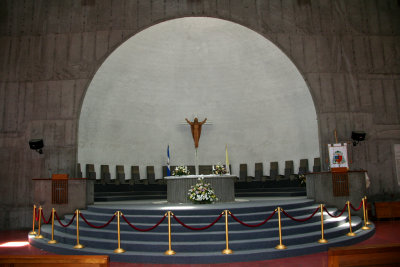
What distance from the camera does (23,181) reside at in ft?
37.6

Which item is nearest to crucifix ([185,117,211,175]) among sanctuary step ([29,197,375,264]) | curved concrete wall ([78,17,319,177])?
curved concrete wall ([78,17,319,177])

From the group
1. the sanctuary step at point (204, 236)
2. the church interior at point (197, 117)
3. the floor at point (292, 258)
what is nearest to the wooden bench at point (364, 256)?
the floor at point (292, 258)

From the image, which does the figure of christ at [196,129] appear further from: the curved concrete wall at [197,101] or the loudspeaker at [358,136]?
the loudspeaker at [358,136]

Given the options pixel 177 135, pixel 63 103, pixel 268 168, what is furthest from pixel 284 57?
pixel 63 103

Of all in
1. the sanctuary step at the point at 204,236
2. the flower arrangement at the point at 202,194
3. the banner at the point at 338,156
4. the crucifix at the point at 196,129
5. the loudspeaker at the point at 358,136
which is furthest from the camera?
the crucifix at the point at 196,129

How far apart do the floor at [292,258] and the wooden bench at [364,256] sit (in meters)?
1.97

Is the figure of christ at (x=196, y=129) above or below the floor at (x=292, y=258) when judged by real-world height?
above

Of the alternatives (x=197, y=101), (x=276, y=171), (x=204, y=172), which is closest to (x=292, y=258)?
(x=276, y=171)

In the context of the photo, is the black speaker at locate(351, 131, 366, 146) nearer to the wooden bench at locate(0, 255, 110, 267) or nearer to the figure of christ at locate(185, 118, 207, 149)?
the figure of christ at locate(185, 118, 207, 149)

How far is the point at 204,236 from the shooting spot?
6914mm

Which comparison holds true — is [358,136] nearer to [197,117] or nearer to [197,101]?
[197,117]

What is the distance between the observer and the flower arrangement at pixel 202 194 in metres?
9.36

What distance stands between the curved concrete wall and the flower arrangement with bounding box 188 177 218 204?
5.36m

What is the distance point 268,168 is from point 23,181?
9473 millimetres
